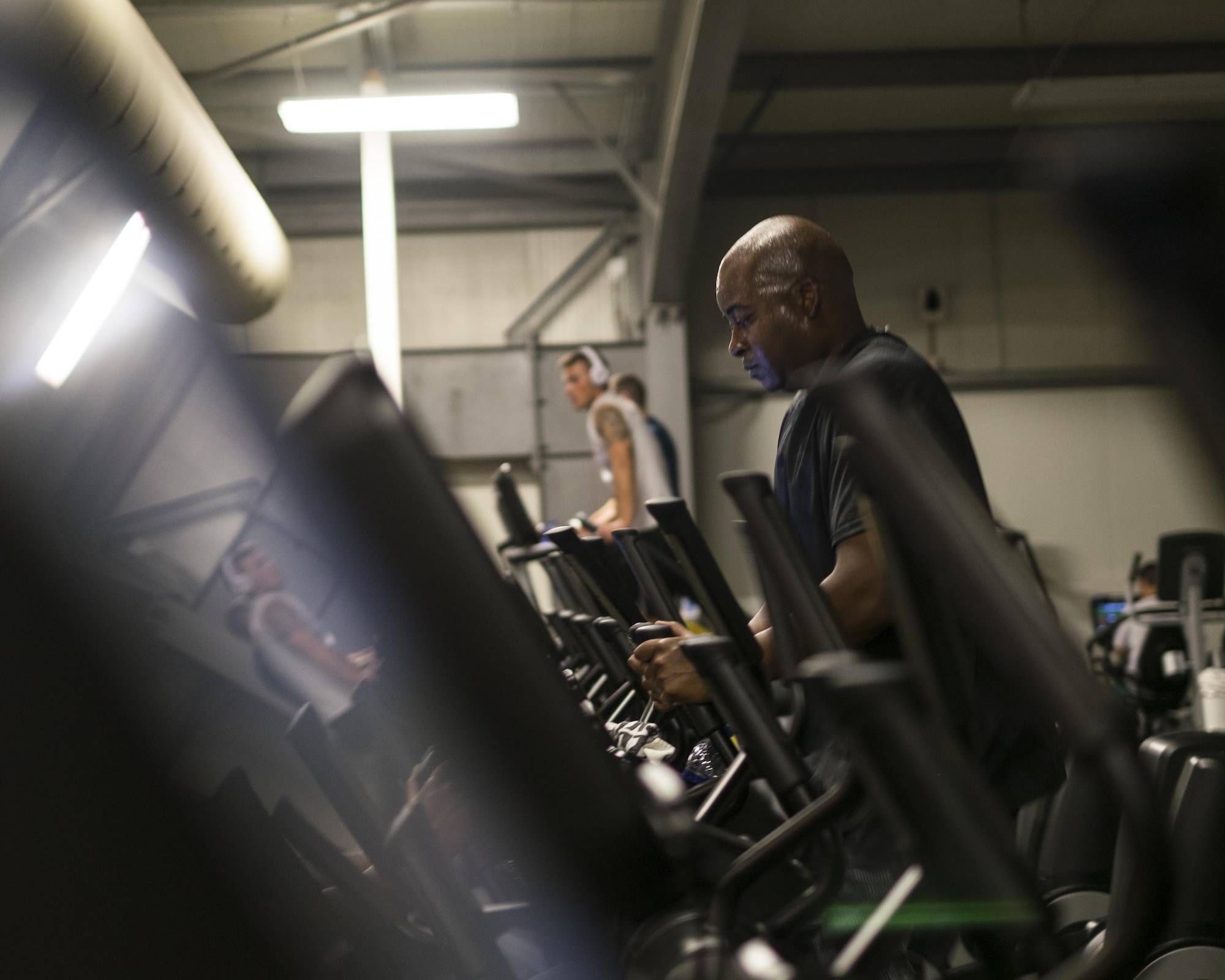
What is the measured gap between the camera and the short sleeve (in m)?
1.28

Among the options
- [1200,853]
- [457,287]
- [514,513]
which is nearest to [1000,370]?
[457,287]

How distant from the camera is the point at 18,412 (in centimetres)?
52

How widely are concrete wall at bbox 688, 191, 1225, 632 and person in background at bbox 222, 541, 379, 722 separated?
278 inches

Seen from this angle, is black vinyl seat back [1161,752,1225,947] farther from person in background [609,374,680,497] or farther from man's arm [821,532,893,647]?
person in background [609,374,680,497]

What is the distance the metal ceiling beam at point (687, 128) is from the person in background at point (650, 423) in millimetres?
1386

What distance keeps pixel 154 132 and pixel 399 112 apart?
6.32 feet

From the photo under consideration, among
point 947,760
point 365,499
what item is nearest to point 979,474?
point 947,760

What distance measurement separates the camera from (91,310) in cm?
152

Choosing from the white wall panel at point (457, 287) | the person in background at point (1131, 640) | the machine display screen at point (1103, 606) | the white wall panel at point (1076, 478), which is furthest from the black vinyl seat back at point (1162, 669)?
the white wall panel at point (457, 287)

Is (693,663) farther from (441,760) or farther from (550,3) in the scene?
(550,3)

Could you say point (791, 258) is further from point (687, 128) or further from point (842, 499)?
point (687, 128)

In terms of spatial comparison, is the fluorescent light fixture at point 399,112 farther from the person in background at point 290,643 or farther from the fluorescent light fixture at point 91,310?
the person in background at point 290,643

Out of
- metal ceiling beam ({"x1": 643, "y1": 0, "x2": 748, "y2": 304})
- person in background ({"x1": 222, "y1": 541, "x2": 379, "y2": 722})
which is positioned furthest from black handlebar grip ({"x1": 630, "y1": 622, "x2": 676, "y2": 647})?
metal ceiling beam ({"x1": 643, "y1": 0, "x2": 748, "y2": 304})

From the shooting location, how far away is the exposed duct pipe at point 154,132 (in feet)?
8.27
